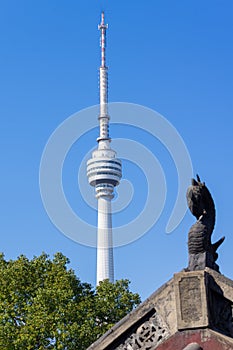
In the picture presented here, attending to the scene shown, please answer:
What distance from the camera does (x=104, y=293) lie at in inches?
1642

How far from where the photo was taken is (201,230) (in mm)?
10297

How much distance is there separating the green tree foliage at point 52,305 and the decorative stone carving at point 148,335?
2604 cm

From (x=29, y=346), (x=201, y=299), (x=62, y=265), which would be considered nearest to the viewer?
(x=201, y=299)

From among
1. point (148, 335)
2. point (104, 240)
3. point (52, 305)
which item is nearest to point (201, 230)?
point (148, 335)

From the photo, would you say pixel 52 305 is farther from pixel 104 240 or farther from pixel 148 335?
pixel 104 240

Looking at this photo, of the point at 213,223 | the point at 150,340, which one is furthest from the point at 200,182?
the point at 150,340

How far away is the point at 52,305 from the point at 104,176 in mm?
121715

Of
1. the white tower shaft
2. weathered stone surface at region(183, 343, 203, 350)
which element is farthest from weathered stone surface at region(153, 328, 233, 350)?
the white tower shaft

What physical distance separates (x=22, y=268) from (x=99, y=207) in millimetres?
128213

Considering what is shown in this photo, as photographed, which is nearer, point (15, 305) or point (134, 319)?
point (134, 319)

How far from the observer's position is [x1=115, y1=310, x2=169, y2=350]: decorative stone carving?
9.76 meters

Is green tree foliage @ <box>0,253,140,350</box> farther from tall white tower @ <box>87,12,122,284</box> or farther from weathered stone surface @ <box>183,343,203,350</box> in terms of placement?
tall white tower @ <box>87,12,122,284</box>

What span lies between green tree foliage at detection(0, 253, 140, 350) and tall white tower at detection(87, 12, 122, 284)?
383 feet

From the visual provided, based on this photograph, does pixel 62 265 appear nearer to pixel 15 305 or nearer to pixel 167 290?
pixel 15 305
